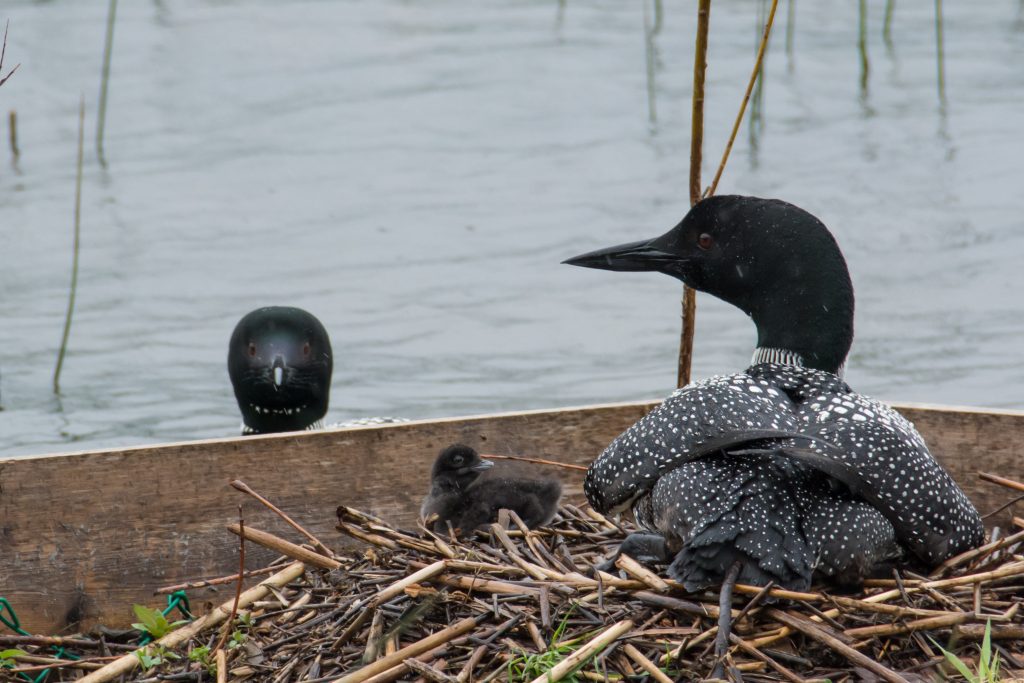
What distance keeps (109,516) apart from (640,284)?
4.85 meters

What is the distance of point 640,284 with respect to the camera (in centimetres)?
803

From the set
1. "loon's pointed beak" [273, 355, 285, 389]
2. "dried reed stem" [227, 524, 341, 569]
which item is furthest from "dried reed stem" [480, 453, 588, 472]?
"loon's pointed beak" [273, 355, 285, 389]

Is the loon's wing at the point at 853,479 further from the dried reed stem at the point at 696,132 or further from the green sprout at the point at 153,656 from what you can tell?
the green sprout at the point at 153,656

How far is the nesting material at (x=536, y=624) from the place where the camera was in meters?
2.76

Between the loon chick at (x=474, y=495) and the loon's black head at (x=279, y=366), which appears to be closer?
the loon chick at (x=474, y=495)

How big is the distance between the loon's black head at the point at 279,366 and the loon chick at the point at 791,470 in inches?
92.1

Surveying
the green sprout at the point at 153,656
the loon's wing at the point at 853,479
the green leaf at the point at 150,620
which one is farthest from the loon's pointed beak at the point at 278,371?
the loon's wing at the point at 853,479

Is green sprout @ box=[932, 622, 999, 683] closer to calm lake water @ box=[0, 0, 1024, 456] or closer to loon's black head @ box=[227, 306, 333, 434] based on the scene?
loon's black head @ box=[227, 306, 333, 434]

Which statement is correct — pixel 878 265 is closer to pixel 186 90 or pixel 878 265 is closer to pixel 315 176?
pixel 315 176

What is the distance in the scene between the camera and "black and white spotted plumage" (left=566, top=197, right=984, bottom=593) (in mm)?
2811

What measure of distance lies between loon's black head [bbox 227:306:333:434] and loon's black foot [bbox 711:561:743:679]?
9.40ft

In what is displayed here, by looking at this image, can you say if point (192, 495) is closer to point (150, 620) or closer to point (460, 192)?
point (150, 620)

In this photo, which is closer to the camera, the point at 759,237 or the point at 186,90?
the point at 759,237

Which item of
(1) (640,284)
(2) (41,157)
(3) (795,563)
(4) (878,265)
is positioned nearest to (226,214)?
(2) (41,157)
